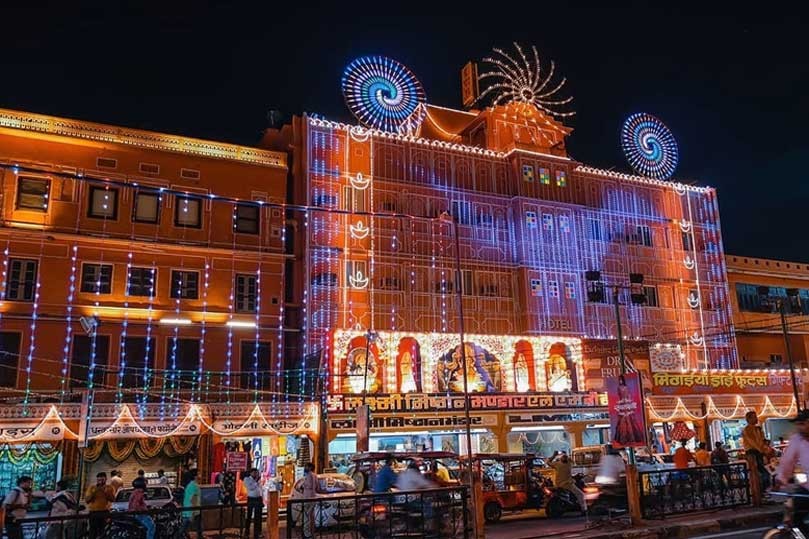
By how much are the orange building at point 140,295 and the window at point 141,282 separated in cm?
4

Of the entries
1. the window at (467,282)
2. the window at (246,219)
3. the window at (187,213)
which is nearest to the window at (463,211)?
the window at (467,282)

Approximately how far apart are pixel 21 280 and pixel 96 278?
2667 millimetres

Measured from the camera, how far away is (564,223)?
38844 millimetres

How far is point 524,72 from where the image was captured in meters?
40.2

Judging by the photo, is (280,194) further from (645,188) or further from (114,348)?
(645,188)

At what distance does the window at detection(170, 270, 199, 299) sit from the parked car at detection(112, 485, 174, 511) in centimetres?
1044

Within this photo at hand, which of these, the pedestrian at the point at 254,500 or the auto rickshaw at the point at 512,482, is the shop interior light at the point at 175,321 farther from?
the auto rickshaw at the point at 512,482

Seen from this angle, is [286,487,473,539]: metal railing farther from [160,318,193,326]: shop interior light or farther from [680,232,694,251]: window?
[680,232,694,251]: window

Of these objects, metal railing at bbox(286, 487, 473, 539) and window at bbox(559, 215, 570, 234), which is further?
window at bbox(559, 215, 570, 234)

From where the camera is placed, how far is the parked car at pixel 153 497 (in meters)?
20.1

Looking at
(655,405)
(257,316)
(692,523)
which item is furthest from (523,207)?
(692,523)

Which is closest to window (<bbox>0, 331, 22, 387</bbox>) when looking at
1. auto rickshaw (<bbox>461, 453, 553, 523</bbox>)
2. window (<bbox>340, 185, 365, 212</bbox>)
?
window (<bbox>340, 185, 365, 212</bbox>)

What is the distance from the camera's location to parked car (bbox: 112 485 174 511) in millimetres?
20125

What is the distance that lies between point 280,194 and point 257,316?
Answer: 5928 millimetres
